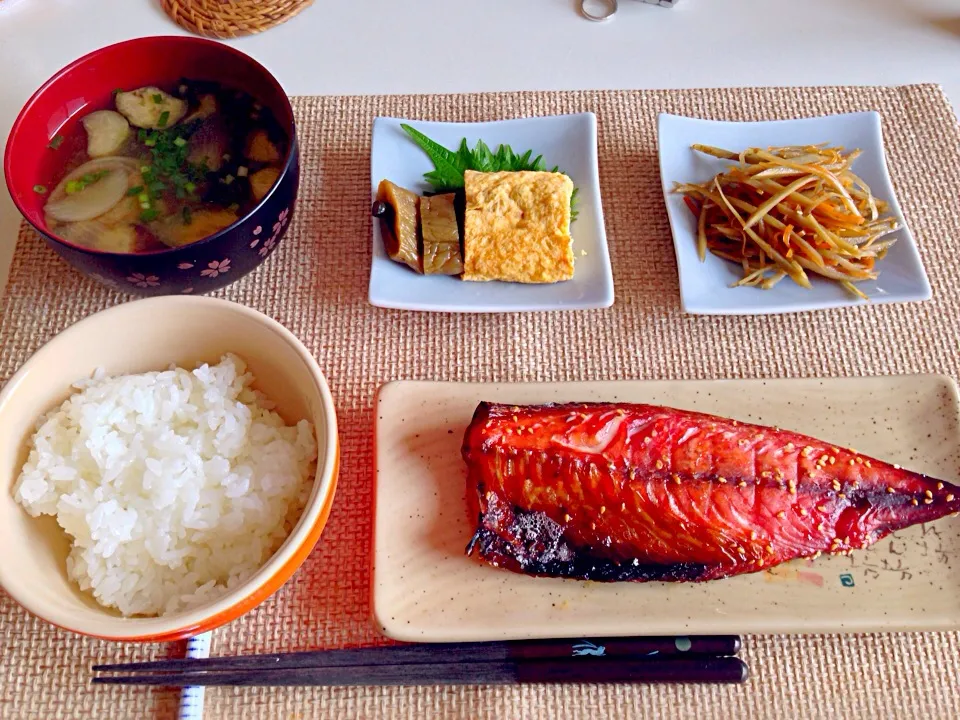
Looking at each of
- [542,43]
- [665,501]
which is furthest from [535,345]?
[542,43]

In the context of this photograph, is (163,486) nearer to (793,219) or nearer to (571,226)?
(571,226)

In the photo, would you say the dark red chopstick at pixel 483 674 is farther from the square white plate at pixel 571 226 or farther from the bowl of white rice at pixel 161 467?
the square white plate at pixel 571 226

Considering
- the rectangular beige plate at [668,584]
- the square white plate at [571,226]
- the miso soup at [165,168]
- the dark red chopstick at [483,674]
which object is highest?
the miso soup at [165,168]

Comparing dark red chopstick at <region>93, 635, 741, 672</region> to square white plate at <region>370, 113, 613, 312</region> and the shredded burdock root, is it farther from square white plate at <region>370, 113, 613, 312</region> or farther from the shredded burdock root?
the shredded burdock root

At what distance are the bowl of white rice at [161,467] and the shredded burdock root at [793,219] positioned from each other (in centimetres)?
120

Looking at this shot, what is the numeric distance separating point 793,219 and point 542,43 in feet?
3.59

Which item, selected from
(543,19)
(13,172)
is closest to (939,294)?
(543,19)

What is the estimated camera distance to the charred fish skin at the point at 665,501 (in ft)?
4.92

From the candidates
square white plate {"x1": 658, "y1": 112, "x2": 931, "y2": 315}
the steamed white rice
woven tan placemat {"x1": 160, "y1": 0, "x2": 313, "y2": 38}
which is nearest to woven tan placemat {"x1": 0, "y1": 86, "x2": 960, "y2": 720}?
square white plate {"x1": 658, "y1": 112, "x2": 931, "y2": 315}

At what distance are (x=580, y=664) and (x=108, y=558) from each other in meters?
0.94

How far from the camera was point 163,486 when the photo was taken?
138 centimetres

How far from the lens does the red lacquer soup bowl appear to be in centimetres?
158

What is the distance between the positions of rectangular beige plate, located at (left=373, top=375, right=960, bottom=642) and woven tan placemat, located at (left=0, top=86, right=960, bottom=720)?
0.11m

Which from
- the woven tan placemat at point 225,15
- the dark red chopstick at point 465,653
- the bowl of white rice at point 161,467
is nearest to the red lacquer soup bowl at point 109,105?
the bowl of white rice at point 161,467
